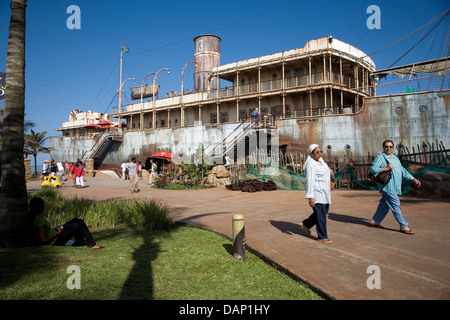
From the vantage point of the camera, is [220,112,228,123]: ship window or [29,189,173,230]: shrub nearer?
[29,189,173,230]: shrub

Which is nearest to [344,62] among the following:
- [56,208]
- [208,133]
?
[208,133]

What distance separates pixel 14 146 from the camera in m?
4.92

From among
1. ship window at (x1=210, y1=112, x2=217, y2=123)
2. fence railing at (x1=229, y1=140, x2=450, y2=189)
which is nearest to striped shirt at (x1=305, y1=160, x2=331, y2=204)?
fence railing at (x1=229, y1=140, x2=450, y2=189)

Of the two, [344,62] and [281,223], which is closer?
[281,223]

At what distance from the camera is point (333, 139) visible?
19.7 metres

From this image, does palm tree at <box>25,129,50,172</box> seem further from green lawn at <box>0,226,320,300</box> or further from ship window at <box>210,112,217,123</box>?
green lawn at <box>0,226,320,300</box>

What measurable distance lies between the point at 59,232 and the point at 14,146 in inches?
63.0

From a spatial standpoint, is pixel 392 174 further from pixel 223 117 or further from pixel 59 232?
pixel 223 117

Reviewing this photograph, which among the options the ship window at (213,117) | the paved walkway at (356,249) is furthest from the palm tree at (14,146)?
the ship window at (213,117)

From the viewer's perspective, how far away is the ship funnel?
32.1m

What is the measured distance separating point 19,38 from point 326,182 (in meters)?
5.85

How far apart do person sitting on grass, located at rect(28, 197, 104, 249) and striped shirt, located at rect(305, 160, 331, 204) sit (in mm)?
3569

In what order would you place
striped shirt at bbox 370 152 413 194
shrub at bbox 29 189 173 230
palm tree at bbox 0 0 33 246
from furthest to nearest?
shrub at bbox 29 189 173 230
striped shirt at bbox 370 152 413 194
palm tree at bbox 0 0 33 246
